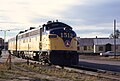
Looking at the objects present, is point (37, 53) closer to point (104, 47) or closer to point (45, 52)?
point (45, 52)

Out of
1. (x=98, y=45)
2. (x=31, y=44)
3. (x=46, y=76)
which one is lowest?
(x=46, y=76)

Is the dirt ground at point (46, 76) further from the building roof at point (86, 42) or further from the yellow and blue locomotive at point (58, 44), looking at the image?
the building roof at point (86, 42)

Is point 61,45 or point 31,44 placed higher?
point 31,44

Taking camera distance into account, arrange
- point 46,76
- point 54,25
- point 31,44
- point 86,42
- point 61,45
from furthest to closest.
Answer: point 86,42, point 31,44, point 54,25, point 61,45, point 46,76

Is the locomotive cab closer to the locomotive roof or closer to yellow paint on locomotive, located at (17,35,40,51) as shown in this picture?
the locomotive roof

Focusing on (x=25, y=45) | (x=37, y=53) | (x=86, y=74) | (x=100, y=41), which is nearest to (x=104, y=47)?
(x=100, y=41)

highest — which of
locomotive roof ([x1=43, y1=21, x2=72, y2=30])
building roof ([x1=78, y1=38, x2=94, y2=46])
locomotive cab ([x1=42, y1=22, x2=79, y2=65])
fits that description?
building roof ([x1=78, y1=38, x2=94, y2=46])

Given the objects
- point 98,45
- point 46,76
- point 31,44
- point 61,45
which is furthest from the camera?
point 98,45

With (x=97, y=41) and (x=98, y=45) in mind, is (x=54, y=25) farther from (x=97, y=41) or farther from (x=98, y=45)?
(x=97, y=41)

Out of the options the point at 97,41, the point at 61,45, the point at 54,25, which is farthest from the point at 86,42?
the point at 61,45

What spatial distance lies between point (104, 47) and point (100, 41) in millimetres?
3666

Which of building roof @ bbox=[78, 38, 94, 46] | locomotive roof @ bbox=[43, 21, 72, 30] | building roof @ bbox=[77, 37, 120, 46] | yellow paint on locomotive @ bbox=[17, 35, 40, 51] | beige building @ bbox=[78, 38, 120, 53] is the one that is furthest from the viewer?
building roof @ bbox=[78, 38, 94, 46]

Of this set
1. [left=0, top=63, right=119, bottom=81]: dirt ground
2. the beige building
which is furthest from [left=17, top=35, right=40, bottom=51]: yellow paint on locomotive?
the beige building

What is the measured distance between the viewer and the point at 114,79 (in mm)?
16797
